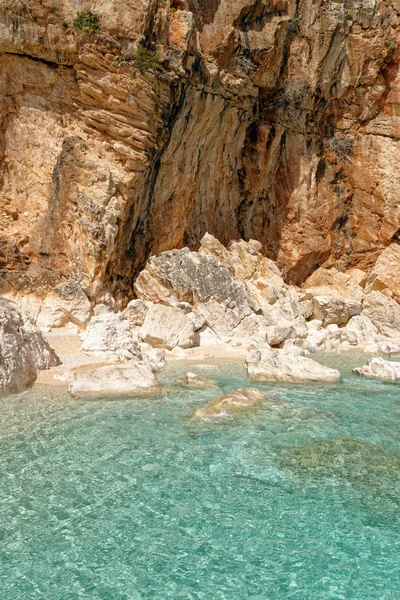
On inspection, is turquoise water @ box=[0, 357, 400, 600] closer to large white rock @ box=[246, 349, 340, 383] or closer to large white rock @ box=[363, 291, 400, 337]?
large white rock @ box=[246, 349, 340, 383]

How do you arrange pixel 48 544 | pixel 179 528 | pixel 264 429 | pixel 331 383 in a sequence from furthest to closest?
pixel 331 383
pixel 264 429
pixel 179 528
pixel 48 544

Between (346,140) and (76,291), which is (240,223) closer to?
(346,140)

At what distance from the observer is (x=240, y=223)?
27.3 metres

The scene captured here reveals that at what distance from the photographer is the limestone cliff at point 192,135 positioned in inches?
770

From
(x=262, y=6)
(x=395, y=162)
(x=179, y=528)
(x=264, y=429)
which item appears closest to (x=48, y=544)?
(x=179, y=528)

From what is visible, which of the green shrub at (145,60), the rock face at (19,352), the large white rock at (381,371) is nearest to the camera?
the rock face at (19,352)

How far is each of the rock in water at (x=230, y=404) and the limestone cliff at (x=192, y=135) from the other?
434 inches

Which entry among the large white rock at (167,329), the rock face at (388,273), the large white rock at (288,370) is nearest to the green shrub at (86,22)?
the large white rock at (167,329)

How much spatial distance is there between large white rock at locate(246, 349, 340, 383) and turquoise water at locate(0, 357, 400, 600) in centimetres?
302

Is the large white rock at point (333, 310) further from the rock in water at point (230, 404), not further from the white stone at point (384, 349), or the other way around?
the rock in water at point (230, 404)

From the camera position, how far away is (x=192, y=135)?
76.6ft

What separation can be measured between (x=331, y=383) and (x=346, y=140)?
804 inches

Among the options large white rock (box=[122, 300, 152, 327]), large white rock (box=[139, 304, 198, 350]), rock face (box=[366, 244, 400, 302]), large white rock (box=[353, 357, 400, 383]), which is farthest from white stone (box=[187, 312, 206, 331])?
rock face (box=[366, 244, 400, 302])

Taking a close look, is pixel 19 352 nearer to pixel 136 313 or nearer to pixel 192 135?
pixel 136 313
